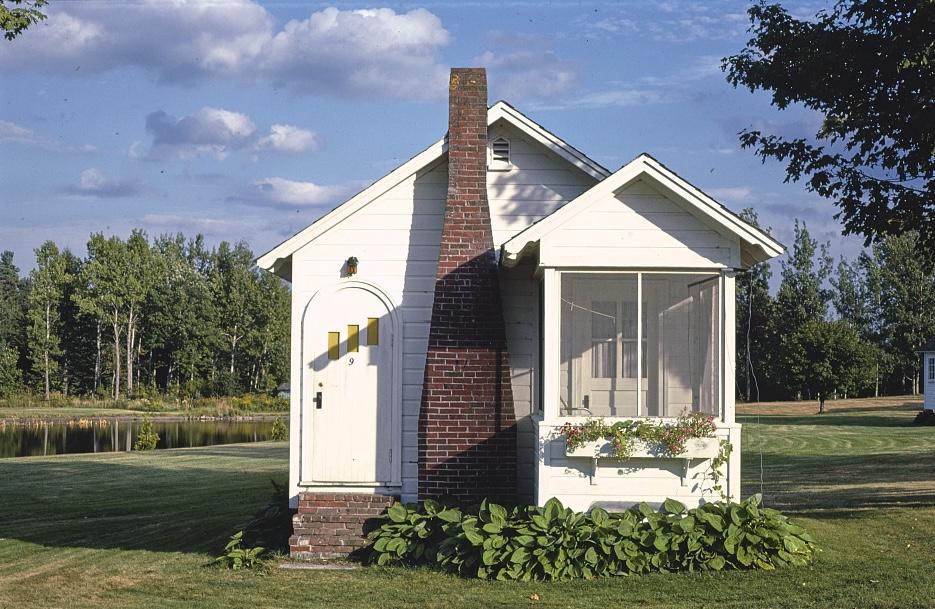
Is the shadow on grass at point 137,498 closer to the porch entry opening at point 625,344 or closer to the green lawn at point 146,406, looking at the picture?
the porch entry opening at point 625,344

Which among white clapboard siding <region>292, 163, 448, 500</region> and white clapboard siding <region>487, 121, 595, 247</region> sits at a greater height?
white clapboard siding <region>487, 121, 595, 247</region>

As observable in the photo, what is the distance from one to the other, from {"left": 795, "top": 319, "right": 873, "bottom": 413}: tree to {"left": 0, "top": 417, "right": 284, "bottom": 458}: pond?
2391 centimetres

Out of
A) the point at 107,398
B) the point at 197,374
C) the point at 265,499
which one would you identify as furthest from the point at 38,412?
the point at 265,499

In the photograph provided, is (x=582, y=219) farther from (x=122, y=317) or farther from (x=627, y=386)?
(x=122, y=317)

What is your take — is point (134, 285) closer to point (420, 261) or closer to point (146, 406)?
point (146, 406)

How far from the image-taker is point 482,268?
1160 centimetres

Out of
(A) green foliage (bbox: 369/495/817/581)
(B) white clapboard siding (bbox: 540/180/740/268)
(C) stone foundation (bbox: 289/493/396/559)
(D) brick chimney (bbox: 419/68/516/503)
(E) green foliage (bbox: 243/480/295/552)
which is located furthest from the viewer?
(E) green foliage (bbox: 243/480/295/552)

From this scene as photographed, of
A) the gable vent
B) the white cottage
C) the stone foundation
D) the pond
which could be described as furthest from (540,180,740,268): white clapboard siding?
the pond

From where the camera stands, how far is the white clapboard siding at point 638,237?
407 inches

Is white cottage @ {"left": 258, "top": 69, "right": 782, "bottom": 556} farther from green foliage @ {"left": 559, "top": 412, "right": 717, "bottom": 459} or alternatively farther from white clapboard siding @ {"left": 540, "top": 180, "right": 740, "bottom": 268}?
green foliage @ {"left": 559, "top": 412, "right": 717, "bottom": 459}

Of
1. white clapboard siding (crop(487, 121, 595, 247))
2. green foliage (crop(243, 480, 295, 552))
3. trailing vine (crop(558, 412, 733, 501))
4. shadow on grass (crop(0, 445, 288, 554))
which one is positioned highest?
white clapboard siding (crop(487, 121, 595, 247))

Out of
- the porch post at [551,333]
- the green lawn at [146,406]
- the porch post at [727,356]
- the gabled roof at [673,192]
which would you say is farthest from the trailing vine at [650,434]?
the green lawn at [146,406]

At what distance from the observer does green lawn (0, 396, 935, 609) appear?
355 inches

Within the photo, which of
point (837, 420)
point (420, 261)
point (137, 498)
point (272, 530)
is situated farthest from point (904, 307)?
point (272, 530)
